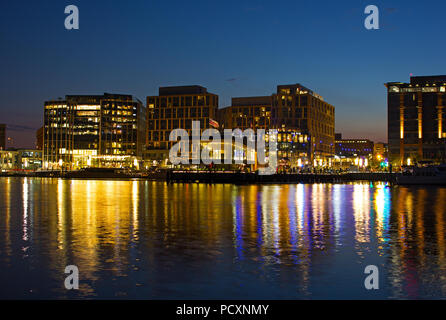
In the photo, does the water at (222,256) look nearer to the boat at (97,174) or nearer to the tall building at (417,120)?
the boat at (97,174)

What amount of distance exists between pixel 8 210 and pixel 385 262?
3215 centimetres

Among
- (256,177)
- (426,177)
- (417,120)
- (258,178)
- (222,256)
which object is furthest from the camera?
(417,120)

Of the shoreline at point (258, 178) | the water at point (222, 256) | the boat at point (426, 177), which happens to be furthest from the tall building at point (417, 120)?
the water at point (222, 256)

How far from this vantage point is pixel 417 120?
192625mm

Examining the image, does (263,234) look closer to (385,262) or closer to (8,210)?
(385,262)

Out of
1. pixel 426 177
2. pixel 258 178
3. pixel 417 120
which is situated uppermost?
pixel 417 120

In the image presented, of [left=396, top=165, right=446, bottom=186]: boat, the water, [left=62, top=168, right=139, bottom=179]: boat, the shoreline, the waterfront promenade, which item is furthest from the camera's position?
[left=62, top=168, right=139, bottom=179]: boat

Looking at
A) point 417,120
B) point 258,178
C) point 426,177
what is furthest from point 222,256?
point 417,120

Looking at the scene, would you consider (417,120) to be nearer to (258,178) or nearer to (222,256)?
(258,178)

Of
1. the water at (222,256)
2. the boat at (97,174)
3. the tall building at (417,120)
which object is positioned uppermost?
the tall building at (417,120)

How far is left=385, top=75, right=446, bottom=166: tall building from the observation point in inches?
7510

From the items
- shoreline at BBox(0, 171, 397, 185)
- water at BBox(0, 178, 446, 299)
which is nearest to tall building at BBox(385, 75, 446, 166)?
shoreline at BBox(0, 171, 397, 185)

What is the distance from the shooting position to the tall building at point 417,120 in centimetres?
19075

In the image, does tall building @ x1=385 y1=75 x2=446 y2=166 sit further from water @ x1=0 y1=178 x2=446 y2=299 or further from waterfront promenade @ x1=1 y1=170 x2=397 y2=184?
water @ x1=0 y1=178 x2=446 y2=299
